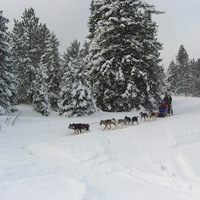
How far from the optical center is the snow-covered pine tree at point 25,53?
29.0 m

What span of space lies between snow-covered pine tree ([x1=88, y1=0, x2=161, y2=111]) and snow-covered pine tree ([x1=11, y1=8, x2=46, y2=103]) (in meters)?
13.4

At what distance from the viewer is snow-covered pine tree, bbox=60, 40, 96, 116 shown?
640 inches

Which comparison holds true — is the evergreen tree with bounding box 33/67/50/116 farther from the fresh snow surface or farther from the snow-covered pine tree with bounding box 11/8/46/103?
the fresh snow surface

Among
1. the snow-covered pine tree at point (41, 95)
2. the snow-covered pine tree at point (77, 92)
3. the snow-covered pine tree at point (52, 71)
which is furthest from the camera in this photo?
the snow-covered pine tree at point (52, 71)

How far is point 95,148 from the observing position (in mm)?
6828

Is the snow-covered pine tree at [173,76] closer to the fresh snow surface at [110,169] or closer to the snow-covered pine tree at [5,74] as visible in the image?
the snow-covered pine tree at [5,74]

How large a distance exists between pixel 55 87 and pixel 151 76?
15268 millimetres

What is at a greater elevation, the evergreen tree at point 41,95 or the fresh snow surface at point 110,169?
the evergreen tree at point 41,95

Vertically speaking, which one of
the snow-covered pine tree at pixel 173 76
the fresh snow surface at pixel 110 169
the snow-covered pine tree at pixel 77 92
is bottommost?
the fresh snow surface at pixel 110 169

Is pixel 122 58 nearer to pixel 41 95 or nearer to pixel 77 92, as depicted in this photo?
pixel 77 92

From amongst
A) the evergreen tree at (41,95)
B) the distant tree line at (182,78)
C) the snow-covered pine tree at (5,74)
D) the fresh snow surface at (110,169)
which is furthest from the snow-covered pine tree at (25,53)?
the distant tree line at (182,78)

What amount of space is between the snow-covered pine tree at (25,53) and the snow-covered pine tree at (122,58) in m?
13.4

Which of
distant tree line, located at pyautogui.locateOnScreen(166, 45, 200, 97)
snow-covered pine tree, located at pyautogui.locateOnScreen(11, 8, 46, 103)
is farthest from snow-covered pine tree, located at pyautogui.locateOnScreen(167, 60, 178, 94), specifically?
snow-covered pine tree, located at pyautogui.locateOnScreen(11, 8, 46, 103)

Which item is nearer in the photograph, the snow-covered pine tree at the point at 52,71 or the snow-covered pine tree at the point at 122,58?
the snow-covered pine tree at the point at 122,58
